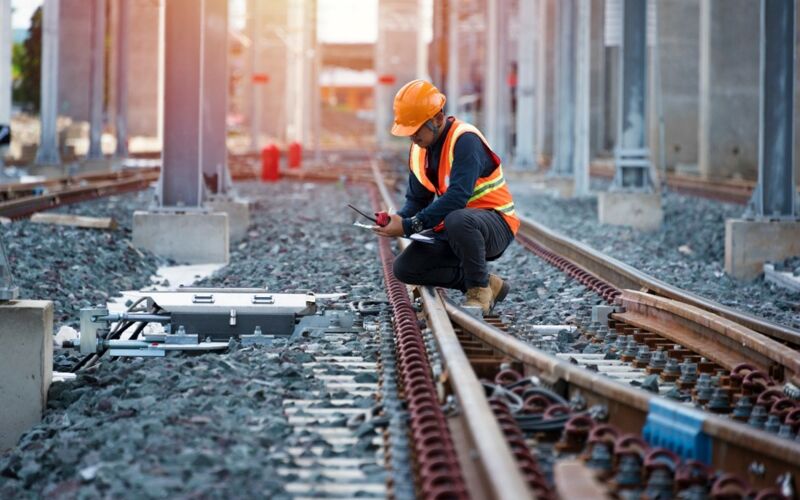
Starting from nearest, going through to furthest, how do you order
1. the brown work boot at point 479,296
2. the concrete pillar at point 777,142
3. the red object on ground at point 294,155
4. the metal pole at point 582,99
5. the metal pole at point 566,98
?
the brown work boot at point 479,296, the concrete pillar at point 777,142, the metal pole at point 582,99, the metal pole at point 566,98, the red object on ground at point 294,155

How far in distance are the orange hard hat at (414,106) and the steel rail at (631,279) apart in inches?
84.9

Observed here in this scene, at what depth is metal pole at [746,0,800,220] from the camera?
13.2 metres

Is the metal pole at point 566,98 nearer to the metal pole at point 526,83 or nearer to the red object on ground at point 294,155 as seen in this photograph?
the metal pole at point 526,83

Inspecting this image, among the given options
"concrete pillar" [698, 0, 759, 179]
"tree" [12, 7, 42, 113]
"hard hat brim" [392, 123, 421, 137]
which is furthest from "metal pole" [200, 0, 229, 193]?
"tree" [12, 7, 42, 113]

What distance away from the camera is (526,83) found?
32.9 meters

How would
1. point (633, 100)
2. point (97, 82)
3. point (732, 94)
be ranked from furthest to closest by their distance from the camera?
point (97, 82) < point (732, 94) < point (633, 100)

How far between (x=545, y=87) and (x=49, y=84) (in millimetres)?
26706

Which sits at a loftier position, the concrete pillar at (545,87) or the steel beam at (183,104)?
the concrete pillar at (545,87)

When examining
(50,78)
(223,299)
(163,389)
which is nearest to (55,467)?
(163,389)

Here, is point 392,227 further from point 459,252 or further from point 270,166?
point 270,166

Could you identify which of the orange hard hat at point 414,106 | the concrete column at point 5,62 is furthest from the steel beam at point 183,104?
the orange hard hat at point 414,106

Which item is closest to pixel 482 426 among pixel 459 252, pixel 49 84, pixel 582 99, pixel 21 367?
pixel 21 367

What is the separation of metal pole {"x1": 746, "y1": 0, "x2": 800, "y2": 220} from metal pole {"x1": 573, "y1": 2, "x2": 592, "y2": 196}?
31.7 ft

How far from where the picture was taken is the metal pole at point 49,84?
2772 centimetres
